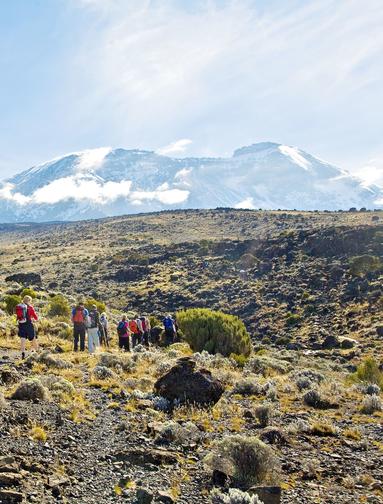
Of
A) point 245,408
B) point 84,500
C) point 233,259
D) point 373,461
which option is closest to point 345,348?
point 245,408

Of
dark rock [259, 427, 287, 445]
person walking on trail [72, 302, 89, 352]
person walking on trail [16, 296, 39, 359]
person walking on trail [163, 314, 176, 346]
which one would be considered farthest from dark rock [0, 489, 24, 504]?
person walking on trail [163, 314, 176, 346]

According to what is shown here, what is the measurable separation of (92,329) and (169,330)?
6236mm

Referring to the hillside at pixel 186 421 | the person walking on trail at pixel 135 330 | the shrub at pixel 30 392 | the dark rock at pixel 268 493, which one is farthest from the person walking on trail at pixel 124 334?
the dark rock at pixel 268 493

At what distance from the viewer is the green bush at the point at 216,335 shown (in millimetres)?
22094

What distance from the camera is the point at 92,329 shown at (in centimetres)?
1780

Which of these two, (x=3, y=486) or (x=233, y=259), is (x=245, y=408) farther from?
(x=233, y=259)

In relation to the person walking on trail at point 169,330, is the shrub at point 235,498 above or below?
above

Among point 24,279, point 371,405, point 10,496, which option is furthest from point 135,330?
point 24,279

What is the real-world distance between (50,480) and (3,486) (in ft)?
2.05

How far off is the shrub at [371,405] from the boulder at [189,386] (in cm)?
347

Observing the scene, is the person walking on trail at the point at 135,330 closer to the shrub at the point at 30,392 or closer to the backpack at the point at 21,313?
the backpack at the point at 21,313

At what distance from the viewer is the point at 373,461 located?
8039 mm

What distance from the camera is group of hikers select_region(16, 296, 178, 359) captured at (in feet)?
49.2

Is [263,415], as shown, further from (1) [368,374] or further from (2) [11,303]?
(2) [11,303]
